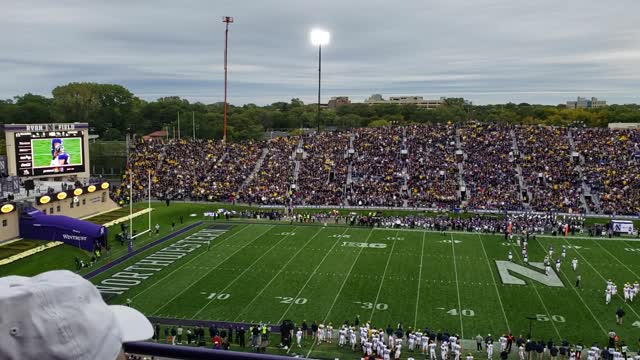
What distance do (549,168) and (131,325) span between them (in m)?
49.3

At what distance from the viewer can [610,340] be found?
59.8 ft

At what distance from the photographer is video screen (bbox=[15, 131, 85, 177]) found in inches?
1334

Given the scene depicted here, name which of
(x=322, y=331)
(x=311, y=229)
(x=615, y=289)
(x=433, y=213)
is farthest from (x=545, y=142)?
(x=322, y=331)

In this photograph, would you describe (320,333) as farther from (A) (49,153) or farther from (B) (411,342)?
(A) (49,153)

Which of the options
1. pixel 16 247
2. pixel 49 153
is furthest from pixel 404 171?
pixel 16 247

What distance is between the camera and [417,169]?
160ft

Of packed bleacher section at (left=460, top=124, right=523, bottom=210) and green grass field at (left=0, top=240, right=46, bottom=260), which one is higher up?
packed bleacher section at (left=460, top=124, right=523, bottom=210)

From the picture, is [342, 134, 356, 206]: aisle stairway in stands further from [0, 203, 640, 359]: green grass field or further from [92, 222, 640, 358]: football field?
[92, 222, 640, 358]: football field

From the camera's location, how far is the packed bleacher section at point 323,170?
45156 millimetres

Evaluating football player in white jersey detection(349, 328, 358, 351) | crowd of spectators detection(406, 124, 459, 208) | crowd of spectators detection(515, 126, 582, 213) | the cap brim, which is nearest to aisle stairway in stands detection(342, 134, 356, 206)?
crowd of spectators detection(406, 124, 459, 208)

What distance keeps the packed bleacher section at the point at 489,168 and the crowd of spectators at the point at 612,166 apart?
596cm

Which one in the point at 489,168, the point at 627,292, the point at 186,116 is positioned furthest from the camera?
→ the point at 186,116

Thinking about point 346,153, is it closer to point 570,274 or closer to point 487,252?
point 487,252

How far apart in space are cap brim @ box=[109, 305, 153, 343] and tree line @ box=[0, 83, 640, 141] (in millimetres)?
72729
